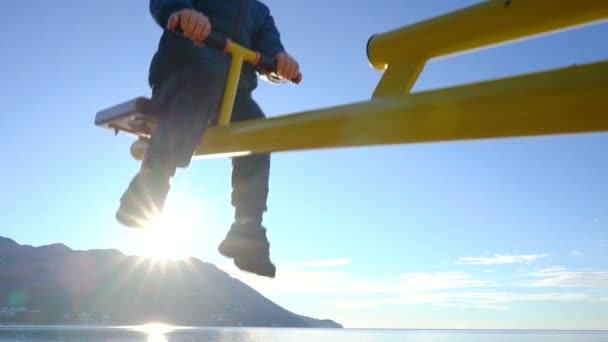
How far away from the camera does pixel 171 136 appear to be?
258 cm

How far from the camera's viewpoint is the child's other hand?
282 centimetres

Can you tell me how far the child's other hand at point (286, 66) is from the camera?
2.82 metres

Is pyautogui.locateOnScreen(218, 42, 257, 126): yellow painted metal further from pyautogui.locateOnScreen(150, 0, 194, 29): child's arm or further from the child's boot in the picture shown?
the child's boot

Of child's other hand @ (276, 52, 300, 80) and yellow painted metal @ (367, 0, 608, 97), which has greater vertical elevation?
child's other hand @ (276, 52, 300, 80)

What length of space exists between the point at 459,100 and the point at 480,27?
41cm

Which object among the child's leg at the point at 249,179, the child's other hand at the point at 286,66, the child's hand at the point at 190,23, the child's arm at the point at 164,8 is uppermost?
the child's arm at the point at 164,8

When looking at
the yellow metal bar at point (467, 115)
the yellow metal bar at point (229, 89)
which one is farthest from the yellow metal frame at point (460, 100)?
the yellow metal bar at point (229, 89)

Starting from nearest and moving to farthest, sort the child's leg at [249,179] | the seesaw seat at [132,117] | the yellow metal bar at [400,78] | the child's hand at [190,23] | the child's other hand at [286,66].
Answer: the yellow metal bar at [400,78] → the child's hand at [190,23] → the seesaw seat at [132,117] → the child's other hand at [286,66] → the child's leg at [249,179]

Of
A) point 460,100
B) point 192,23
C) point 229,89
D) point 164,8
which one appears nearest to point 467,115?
point 460,100

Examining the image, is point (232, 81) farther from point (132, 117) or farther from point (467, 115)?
point (467, 115)

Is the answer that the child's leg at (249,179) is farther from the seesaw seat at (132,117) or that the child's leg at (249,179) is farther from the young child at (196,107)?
the seesaw seat at (132,117)

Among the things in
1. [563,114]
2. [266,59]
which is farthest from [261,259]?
[563,114]

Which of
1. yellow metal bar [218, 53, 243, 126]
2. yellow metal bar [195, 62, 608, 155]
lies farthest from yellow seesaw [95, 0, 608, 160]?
yellow metal bar [218, 53, 243, 126]

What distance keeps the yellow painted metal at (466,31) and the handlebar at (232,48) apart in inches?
27.7
